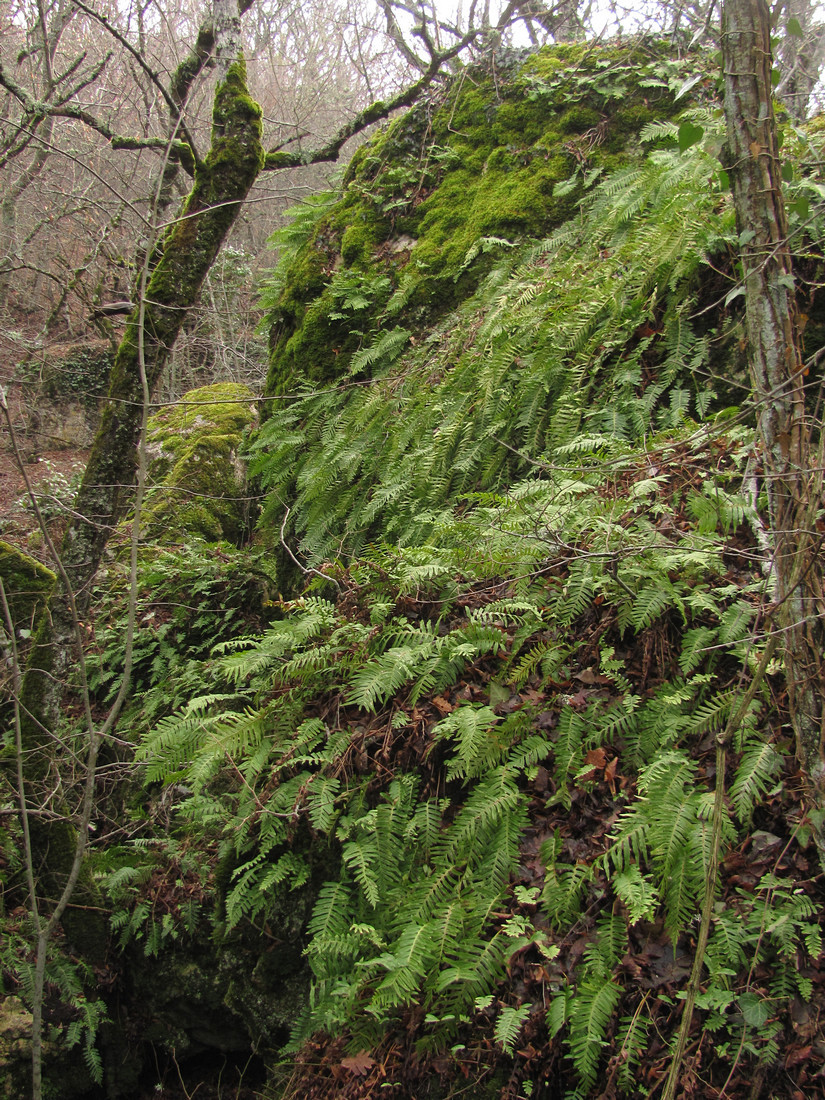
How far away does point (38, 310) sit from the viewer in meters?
14.4

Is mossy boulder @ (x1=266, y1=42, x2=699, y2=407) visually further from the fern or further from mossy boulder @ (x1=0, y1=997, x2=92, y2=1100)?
mossy boulder @ (x1=0, y1=997, x2=92, y2=1100)

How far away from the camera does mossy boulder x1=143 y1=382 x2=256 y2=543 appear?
6.80m

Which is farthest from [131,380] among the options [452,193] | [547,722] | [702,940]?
[702,940]

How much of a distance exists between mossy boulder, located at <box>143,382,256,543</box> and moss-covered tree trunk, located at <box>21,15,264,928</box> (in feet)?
7.51

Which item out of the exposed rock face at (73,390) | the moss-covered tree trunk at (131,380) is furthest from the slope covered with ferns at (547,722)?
the exposed rock face at (73,390)

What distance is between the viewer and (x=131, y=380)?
399cm

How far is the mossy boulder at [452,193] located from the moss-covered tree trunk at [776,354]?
3.37 metres

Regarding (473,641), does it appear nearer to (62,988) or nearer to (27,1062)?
(62,988)

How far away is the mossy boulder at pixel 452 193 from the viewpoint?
214 inches

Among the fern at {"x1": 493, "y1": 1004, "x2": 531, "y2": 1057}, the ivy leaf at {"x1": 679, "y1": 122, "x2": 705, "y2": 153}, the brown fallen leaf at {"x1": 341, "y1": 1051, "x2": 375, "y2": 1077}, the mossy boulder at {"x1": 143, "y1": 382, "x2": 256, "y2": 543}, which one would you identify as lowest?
the brown fallen leaf at {"x1": 341, "y1": 1051, "x2": 375, "y2": 1077}

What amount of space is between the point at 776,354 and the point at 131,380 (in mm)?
3593

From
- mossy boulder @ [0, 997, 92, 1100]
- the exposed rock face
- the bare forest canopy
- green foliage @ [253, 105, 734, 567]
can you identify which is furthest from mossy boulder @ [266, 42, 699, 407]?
the exposed rock face

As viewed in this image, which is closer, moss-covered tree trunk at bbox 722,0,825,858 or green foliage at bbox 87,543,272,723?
moss-covered tree trunk at bbox 722,0,825,858

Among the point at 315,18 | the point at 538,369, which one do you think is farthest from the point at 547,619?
the point at 315,18
